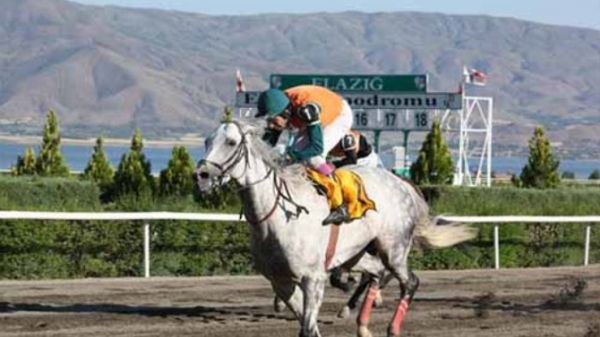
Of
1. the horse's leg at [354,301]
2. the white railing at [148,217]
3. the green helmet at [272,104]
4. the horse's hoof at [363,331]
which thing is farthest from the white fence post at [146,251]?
the green helmet at [272,104]

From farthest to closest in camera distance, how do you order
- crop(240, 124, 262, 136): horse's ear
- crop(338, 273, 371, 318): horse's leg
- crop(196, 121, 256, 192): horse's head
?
1. crop(338, 273, 371, 318): horse's leg
2. crop(240, 124, 262, 136): horse's ear
3. crop(196, 121, 256, 192): horse's head

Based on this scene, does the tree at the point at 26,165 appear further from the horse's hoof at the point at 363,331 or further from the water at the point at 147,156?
the horse's hoof at the point at 363,331

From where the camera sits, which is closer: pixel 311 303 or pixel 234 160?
pixel 234 160

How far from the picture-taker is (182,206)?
19078 millimetres

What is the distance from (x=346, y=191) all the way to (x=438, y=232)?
1.82 metres

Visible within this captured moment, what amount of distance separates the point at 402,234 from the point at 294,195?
1.30 m

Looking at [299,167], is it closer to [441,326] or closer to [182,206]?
[441,326]

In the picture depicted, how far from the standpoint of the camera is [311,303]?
1001 centimetres

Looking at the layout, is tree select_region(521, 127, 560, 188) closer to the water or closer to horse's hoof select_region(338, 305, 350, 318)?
the water

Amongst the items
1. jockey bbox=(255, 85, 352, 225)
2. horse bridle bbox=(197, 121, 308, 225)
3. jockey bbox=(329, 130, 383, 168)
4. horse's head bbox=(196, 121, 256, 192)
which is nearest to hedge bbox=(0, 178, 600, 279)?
jockey bbox=(329, 130, 383, 168)

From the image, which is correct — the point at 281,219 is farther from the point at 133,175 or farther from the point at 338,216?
the point at 133,175

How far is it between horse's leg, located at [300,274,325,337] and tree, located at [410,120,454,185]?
21755mm

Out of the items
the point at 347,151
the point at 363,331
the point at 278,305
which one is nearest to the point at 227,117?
the point at 347,151

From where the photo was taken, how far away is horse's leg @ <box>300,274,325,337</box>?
998 cm
